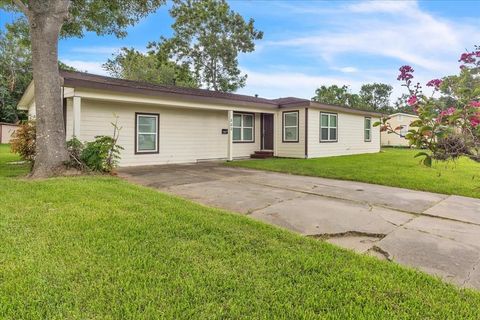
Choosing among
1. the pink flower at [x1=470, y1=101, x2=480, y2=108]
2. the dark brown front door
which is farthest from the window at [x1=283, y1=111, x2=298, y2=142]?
the pink flower at [x1=470, y1=101, x2=480, y2=108]

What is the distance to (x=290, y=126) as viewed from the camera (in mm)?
13836

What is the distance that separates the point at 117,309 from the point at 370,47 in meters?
13.8

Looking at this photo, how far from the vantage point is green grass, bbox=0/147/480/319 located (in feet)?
6.43

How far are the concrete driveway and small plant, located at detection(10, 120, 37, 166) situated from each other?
10.4ft

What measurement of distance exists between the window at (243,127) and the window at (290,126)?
1.60 m

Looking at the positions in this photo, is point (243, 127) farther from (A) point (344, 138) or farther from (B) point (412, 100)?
(B) point (412, 100)

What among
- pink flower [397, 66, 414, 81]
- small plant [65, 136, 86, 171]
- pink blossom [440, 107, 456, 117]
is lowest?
small plant [65, 136, 86, 171]

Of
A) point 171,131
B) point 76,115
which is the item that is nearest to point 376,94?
point 171,131

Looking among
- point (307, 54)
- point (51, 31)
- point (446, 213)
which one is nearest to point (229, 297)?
point (446, 213)

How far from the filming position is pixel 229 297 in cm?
210

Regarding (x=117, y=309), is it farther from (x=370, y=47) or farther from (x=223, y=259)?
(x=370, y=47)

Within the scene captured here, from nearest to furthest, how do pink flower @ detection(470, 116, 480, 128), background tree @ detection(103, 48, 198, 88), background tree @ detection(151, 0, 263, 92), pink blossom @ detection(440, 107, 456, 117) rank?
pink flower @ detection(470, 116, 480, 128), pink blossom @ detection(440, 107, 456, 117), background tree @ detection(151, 0, 263, 92), background tree @ detection(103, 48, 198, 88)

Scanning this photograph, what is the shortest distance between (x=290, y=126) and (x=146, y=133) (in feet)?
21.3

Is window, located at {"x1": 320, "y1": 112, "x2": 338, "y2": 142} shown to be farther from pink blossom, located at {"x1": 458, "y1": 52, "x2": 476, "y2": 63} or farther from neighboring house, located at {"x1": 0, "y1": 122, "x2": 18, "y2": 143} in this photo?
neighboring house, located at {"x1": 0, "y1": 122, "x2": 18, "y2": 143}
